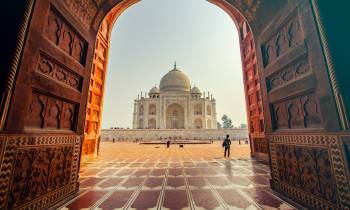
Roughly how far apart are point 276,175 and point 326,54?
2.48 meters

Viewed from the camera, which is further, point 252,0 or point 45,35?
point 252,0

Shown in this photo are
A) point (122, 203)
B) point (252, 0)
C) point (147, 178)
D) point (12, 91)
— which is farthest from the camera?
point (147, 178)

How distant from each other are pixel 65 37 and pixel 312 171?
488cm

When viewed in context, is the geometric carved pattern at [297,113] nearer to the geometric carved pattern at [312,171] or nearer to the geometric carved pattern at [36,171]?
the geometric carved pattern at [312,171]

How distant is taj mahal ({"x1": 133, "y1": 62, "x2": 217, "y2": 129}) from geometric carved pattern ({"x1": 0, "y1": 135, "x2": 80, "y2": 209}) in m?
35.0

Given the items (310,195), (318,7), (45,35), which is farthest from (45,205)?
(318,7)

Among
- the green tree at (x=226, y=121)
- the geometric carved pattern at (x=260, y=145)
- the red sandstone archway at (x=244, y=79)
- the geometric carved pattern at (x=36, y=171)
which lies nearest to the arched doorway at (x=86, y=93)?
the geometric carved pattern at (x=36, y=171)

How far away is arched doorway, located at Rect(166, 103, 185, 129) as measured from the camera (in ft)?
134

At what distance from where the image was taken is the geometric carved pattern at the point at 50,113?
232 cm

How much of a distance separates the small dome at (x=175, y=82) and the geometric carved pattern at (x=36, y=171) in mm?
40793

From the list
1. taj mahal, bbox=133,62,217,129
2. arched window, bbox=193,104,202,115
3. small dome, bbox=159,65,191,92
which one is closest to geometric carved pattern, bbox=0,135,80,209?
taj mahal, bbox=133,62,217,129

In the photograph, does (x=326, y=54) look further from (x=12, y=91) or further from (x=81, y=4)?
(x=81, y=4)

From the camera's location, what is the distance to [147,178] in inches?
168

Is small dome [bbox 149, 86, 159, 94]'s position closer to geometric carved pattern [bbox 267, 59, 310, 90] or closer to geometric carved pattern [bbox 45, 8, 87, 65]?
geometric carved pattern [bbox 45, 8, 87, 65]
